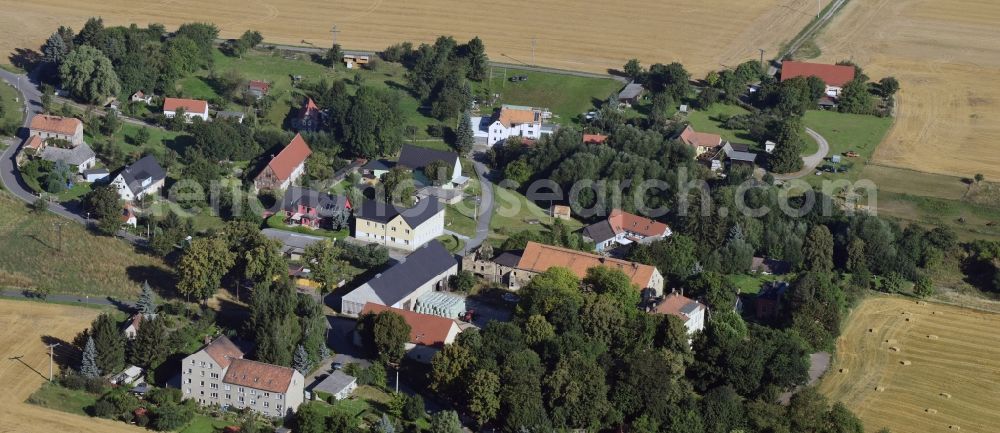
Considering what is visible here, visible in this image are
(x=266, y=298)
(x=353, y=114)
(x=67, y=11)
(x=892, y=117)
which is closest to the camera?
(x=266, y=298)

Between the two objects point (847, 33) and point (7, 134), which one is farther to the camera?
point (847, 33)

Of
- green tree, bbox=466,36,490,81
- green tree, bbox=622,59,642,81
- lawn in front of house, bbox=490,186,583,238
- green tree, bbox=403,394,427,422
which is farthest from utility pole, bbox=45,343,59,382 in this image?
green tree, bbox=622,59,642,81

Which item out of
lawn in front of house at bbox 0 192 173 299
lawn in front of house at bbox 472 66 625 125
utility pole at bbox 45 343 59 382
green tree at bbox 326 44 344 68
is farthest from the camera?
green tree at bbox 326 44 344 68

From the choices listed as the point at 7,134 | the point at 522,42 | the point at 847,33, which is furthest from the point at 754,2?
the point at 7,134

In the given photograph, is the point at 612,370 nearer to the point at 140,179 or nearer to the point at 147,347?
the point at 147,347

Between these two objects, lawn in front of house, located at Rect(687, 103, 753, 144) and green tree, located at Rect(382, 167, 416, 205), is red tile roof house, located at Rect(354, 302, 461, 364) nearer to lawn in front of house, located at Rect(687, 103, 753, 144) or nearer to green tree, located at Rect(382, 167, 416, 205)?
green tree, located at Rect(382, 167, 416, 205)

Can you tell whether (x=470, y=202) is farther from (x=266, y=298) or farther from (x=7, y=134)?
(x=7, y=134)

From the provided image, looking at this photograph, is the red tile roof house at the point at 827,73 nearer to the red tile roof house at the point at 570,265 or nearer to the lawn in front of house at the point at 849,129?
the lawn in front of house at the point at 849,129
